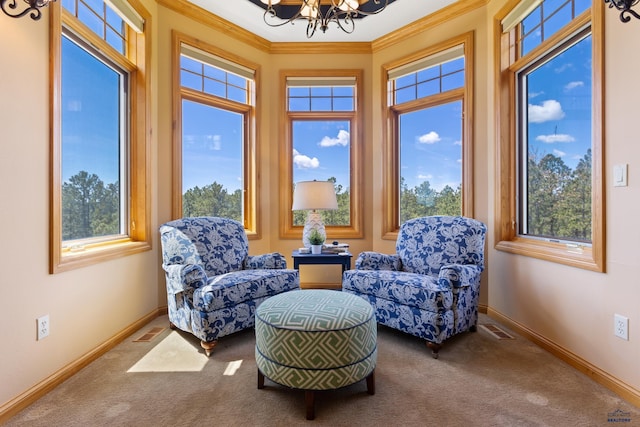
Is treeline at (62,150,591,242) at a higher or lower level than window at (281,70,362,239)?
lower

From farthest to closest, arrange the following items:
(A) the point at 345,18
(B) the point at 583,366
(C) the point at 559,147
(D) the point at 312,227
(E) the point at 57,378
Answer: (D) the point at 312,227, (C) the point at 559,147, (A) the point at 345,18, (B) the point at 583,366, (E) the point at 57,378

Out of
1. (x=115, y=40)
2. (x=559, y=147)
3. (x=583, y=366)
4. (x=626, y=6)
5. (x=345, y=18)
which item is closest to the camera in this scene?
(x=626, y=6)

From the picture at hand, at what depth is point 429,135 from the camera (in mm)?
3406

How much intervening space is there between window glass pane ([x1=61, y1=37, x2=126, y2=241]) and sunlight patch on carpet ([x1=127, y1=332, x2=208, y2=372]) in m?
0.99

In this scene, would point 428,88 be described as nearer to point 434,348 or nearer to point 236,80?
point 236,80

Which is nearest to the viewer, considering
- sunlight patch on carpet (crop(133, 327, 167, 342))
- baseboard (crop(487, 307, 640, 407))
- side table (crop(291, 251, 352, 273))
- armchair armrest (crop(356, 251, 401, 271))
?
baseboard (crop(487, 307, 640, 407))

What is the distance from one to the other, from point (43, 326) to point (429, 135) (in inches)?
140

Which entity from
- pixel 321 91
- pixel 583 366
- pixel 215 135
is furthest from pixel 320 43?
pixel 583 366

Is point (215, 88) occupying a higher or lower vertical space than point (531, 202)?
higher

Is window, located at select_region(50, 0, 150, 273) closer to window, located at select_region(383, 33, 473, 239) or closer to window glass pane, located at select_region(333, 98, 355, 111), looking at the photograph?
window glass pane, located at select_region(333, 98, 355, 111)

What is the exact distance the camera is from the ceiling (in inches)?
117

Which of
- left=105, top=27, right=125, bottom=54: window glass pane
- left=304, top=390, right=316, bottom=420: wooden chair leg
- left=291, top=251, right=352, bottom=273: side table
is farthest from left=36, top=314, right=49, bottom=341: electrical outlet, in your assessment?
left=105, top=27, right=125, bottom=54: window glass pane

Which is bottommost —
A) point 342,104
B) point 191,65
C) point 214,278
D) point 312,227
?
point 214,278

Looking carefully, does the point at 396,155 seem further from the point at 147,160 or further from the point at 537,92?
the point at 147,160
